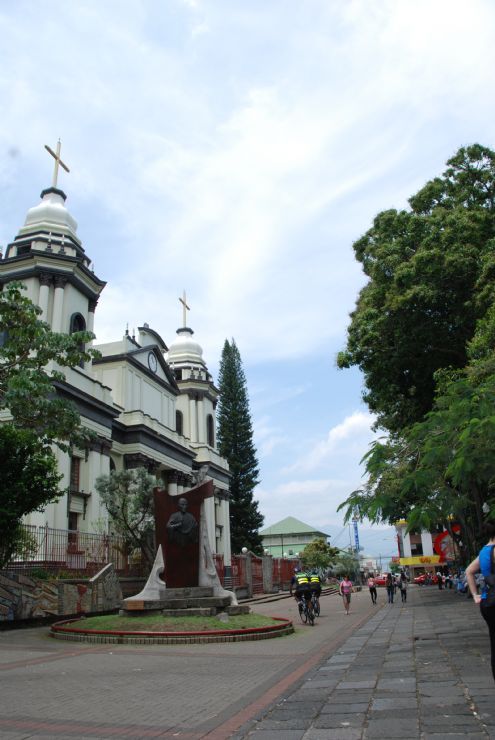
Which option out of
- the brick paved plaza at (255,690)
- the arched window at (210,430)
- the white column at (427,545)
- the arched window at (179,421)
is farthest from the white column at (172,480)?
the white column at (427,545)

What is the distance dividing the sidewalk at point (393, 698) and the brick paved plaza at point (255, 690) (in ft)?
0.04

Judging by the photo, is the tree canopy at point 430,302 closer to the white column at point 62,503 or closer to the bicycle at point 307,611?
the bicycle at point 307,611

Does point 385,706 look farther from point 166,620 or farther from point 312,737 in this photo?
point 166,620

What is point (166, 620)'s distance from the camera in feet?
43.8

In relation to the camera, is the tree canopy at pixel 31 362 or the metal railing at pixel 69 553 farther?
the metal railing at pixel 69 553

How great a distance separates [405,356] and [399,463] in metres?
10.1

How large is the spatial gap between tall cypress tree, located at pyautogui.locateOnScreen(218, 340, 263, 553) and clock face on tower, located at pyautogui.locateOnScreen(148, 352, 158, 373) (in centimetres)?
1810

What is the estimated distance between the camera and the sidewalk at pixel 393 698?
4934 millimetres

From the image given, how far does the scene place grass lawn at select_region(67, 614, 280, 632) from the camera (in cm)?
1280

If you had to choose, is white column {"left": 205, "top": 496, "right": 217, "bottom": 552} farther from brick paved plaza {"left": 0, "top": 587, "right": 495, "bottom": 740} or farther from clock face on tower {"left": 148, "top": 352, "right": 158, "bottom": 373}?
brick paved plaza {"left": 0, "top": 587, "right": 495, "bottom": 740}

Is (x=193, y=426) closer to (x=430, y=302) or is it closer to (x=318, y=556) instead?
(x=318, y=556)

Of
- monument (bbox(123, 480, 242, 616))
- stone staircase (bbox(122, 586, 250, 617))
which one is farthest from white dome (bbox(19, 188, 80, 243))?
stone staircase (bbox(122, 586, 250, 617))

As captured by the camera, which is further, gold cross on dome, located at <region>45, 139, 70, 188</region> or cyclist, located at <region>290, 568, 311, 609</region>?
gold cross on dome, located at <region>45, 139, 70, 188</region>

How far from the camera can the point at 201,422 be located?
47969mm
